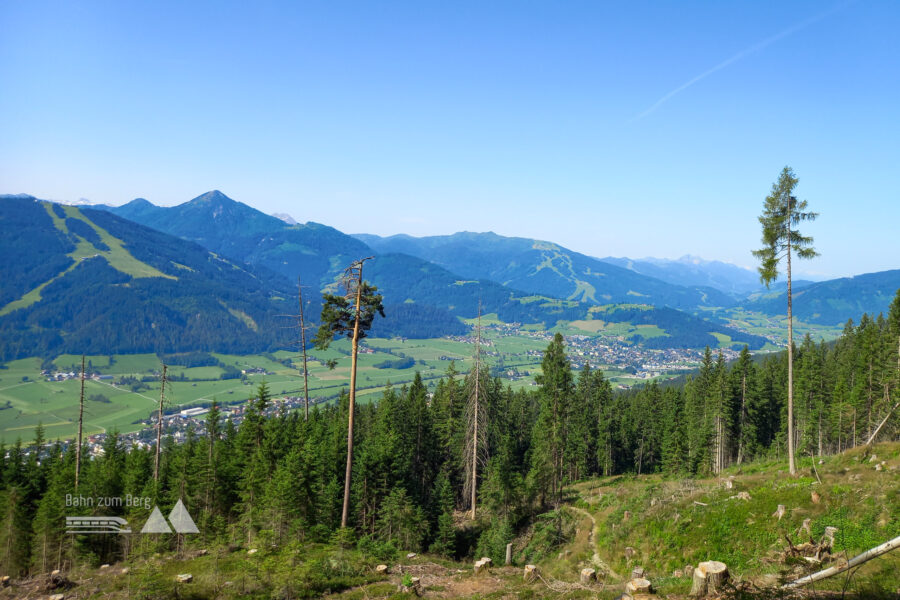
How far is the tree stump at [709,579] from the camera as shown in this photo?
9.38 meters

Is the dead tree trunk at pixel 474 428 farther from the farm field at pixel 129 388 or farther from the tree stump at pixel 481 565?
the farm field at pixel 129 388

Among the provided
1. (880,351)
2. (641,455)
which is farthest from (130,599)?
(880,351)

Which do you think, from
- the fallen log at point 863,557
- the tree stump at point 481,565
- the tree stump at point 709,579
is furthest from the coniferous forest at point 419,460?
the fallen log at point 863,557

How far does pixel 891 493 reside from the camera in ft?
53.7

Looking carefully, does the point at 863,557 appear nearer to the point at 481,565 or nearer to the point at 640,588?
the point at 640,588

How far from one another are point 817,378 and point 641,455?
22366mm

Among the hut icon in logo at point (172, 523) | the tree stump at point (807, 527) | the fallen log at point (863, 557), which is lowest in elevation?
the hut icon in logo at point (172, 523)

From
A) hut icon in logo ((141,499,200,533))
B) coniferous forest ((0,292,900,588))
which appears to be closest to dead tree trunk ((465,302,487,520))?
coniferous forest ((0,292,900,588))

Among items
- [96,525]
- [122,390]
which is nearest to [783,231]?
[96,525]

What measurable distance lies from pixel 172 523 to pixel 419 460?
2190 cm

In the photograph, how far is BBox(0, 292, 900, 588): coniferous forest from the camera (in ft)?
96.6

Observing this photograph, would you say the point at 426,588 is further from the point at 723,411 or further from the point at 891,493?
the point at 723,411

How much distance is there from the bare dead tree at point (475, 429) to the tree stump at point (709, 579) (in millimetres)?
26031

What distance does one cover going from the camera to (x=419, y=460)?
44.9 metres
